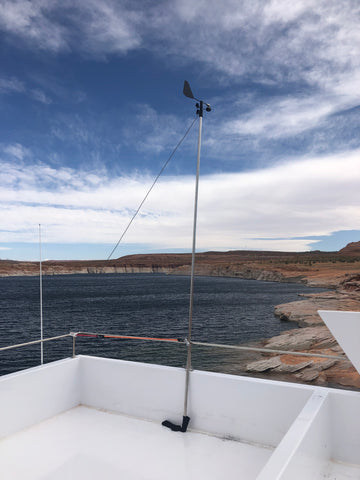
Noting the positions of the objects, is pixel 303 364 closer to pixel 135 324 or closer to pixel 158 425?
pixel 158 425

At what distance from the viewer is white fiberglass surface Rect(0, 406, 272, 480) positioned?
2053mm

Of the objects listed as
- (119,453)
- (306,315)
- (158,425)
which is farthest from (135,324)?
(119,453)

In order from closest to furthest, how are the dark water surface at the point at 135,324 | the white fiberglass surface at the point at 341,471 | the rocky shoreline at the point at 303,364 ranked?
the white fiberglass surface at the point at 341,471
the rocky shoreline at the point at 303,364
the dark water surface at the point at 135,324

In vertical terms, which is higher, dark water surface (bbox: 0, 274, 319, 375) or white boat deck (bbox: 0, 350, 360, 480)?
white boat deck (bbox: 0, 350, 360, 480)

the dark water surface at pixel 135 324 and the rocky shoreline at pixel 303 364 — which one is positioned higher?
the rocky shoreline at pixel 303 364

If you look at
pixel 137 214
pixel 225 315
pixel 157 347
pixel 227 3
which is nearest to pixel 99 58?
pixel 225 315

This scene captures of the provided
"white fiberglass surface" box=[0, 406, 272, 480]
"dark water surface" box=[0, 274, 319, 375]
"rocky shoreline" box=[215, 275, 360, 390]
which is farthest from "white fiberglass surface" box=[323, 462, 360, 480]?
"dark water surface" box=[0, 274, 319, 375]

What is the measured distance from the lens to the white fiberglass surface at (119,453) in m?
2.05

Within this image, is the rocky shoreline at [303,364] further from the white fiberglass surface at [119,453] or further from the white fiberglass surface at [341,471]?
the white fiberglass surface at [119,453]

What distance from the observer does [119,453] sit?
227 cm

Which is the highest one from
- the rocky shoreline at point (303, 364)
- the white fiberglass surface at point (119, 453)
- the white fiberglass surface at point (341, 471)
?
the white fiberglass surface at point (341, 471)

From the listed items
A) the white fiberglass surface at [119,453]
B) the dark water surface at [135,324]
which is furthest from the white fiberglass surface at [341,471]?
the dark water surface at [135,324]

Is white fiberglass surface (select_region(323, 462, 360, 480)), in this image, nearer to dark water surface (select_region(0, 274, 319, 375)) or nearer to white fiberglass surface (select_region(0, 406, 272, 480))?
white fiberglass surface (select_region(0, 406, 272, 480))

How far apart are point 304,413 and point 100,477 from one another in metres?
1.12
